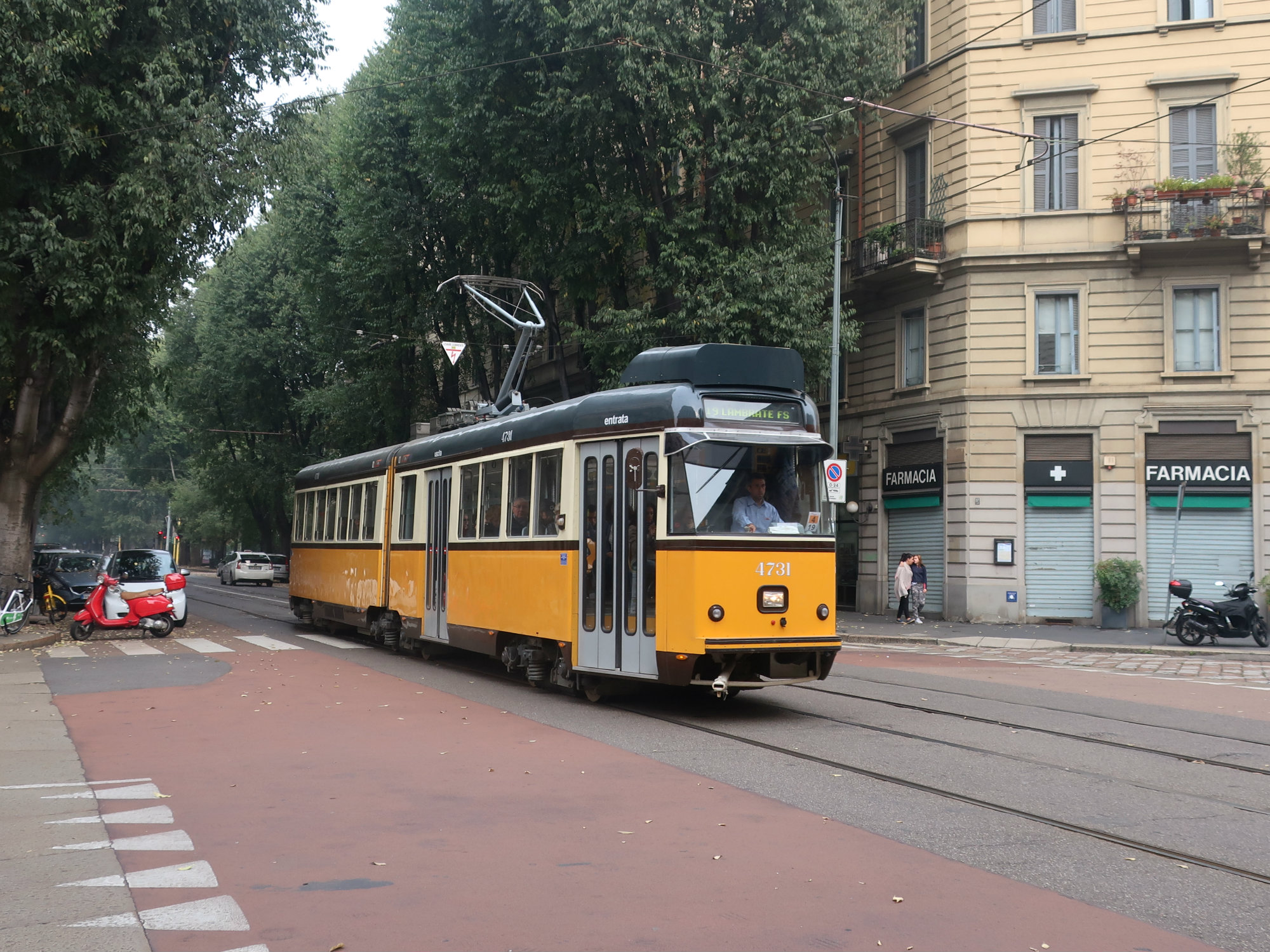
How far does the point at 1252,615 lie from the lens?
2233 centimetres

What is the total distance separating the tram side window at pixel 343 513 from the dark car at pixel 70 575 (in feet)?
22.3

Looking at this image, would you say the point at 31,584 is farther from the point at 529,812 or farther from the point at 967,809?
the point at 967,809

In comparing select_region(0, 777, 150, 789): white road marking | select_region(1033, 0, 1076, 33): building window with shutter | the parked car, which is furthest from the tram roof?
the parked car

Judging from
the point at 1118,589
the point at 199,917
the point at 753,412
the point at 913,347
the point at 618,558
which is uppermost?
the point at 913,347

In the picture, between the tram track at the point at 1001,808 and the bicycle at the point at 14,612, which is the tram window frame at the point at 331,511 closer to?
the bicycle at the point at 14,612

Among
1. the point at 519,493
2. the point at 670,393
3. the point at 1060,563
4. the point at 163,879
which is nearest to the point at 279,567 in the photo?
the point at 1060,563

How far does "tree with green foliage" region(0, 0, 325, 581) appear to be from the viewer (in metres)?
18.8

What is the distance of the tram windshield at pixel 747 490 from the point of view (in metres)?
11.2

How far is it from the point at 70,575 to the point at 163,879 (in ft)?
79.5

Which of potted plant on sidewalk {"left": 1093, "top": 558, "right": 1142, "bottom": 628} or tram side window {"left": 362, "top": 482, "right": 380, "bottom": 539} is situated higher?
tram side window {"left": 362, "top": 482, "right": 380, "bottom": 539}

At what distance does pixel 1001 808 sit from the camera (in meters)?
7.56

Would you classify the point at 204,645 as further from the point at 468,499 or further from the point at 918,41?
the point at 918,41

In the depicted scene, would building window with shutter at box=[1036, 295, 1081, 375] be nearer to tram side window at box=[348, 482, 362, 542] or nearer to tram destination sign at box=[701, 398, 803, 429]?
tram side window at box=[348, 482, 362, 542]

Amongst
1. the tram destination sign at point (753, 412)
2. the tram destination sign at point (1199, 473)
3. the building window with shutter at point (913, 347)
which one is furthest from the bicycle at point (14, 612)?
the tram destination sign at point (1199, 473)
